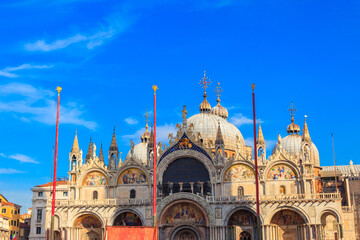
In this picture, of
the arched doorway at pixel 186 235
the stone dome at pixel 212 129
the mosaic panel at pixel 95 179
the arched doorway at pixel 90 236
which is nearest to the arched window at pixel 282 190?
the arched doorway at pixel 186 235

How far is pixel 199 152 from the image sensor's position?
5950cm

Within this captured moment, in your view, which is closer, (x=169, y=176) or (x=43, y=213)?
(x=169, y=176)

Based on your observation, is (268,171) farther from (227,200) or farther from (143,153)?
(143,153)

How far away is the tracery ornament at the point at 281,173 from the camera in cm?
5766

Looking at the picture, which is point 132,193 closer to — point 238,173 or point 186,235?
point 186,235

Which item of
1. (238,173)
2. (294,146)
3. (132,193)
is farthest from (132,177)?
(294,146)

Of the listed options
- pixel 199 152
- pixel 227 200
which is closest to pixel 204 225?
pixel 227 200

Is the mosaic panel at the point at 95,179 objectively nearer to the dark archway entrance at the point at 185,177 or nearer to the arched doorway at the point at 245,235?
the dark archway entrance at the point at 185,177

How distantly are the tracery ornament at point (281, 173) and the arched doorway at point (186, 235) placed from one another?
1095cm

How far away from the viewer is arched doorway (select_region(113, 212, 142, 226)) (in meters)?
59.2

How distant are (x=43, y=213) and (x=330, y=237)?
42.0m

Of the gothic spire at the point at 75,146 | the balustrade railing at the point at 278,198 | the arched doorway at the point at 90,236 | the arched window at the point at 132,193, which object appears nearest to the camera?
the balustrade railing at the point at 278,198

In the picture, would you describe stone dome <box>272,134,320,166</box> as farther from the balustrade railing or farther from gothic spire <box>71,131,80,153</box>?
gothic spire <box>71,131,80,153</box>

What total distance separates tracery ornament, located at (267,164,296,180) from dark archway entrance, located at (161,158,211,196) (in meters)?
7.46
